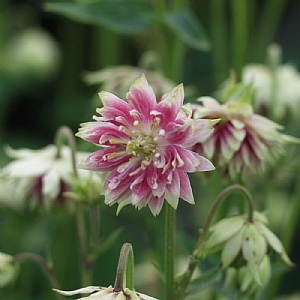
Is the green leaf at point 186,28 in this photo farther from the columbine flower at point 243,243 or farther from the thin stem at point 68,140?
the columbine flower at point 243,243

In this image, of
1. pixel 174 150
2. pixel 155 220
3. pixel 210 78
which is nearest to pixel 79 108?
pixel 210 78

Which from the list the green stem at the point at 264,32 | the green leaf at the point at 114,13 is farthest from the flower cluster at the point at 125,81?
the green stem at the point at 264,32

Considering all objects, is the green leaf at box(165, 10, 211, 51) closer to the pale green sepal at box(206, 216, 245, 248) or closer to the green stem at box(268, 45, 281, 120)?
the green stem at box(268, 45, 281, 120)

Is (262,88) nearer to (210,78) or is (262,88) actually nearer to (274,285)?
(274,285)

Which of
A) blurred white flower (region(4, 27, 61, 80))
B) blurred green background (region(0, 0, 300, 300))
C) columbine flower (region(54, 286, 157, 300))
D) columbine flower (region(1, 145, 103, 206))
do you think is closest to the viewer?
columbine flower (region(54, 286, 157, 300))

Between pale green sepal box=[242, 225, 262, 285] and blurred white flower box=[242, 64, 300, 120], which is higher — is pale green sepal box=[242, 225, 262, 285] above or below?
below

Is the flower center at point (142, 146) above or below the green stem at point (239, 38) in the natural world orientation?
below

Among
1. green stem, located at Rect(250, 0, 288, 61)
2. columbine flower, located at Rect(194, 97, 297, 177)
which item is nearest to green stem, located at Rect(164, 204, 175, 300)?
columbine flower, located at Rect(194, 97, 297, 177)

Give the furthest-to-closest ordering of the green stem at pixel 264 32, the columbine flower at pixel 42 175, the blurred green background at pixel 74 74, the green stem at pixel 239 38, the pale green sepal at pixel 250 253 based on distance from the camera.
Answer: the green stem at pixel 264 32 < the blurred green background at pixel 74 74 < the green stem at pixel 239 38 < the columbine flower at pixel 42 175 < the pale green sepal at pixel 250 253
